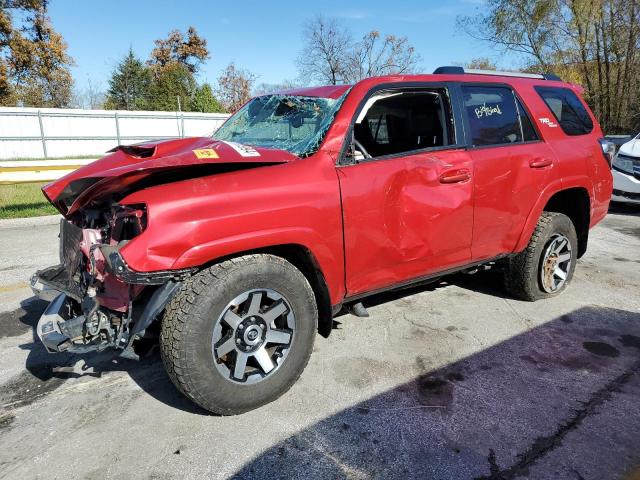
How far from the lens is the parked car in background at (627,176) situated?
888 cm

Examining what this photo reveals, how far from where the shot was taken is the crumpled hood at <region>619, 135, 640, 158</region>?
898 centimetres

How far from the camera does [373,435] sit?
100 inches

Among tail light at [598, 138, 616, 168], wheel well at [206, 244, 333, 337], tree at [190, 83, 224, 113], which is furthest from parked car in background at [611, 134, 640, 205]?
tree at [190, 83, 224, 113]

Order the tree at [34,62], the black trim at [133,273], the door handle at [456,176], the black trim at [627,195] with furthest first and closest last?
the tree at [34,62] < the black trim at [627,195] < the door handle at [456,176] < the black trim at [133,273]

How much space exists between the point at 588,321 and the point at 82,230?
3986 millimetres

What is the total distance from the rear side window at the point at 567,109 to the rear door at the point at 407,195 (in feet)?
4.29

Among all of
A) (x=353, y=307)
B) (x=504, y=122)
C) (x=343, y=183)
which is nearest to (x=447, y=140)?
(x=504, y=122)

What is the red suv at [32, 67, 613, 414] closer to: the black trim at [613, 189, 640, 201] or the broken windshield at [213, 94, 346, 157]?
the broken windshield at [213, 94, 346, 157]

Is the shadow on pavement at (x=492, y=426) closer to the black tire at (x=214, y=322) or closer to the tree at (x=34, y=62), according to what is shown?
the black tire at (x=214, y=322)

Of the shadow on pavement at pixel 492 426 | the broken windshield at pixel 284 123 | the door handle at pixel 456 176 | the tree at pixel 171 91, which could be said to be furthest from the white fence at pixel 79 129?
the shadow on pavement at pixel 492 426

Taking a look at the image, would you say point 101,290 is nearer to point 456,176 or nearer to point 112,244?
point 112,244

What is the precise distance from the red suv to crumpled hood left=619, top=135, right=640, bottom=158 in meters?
6.16

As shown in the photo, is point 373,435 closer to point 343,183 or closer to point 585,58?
point 343,183

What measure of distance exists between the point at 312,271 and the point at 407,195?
837 millimetres
